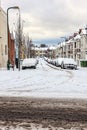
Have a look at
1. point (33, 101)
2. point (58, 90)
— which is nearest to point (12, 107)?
point (33, 101)

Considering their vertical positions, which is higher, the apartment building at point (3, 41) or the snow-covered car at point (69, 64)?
the apartment building at point (3, 41)

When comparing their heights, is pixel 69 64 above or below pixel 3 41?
below

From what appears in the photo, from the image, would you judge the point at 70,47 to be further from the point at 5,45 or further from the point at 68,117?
the point at 68,117

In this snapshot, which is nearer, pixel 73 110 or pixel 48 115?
pixel 48 115

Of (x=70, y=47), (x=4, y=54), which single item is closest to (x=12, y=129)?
→ (x=4, y=54)

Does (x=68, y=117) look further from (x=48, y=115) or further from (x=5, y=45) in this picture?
(x=5, y=45)

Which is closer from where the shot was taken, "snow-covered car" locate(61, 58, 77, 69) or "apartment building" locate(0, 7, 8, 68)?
"snow-covered car" locate(61, 58, 77, 69)

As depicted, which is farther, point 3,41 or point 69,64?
point 3,41

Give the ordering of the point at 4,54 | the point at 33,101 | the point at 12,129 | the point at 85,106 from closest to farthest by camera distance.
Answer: the point at 12,129 → the point at 85,106 → the point at 33,101 → the point at 4,54

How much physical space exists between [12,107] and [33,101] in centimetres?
170

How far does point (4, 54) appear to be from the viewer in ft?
187

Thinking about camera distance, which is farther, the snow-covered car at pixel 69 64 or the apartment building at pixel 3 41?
the apartment building at pixel 3 41

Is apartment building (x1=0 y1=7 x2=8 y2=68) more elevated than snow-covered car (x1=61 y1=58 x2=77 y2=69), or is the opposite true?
apartment building (x1=0 y1=7 x2=8 y2=68)

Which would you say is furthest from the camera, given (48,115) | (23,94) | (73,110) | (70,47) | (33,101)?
(70,47)
